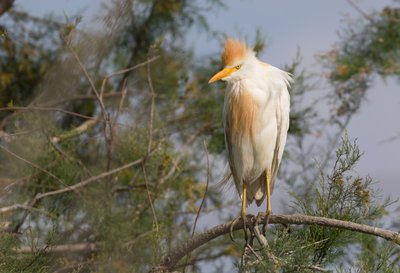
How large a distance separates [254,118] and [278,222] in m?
1.01

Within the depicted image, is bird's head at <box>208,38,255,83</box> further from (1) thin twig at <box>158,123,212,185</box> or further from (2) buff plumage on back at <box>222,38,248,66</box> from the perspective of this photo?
(1) thin twig at <box>158,123,212,185</box>

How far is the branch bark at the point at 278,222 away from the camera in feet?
6.80

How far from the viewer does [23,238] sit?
3.26 m

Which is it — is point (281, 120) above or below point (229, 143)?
above

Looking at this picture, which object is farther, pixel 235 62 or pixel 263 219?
pixel 235 62

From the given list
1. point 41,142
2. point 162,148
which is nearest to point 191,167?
point 162,148

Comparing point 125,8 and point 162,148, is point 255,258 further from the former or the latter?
point 162,148

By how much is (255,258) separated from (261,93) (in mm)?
1215

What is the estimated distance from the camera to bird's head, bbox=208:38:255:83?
11.0 ft

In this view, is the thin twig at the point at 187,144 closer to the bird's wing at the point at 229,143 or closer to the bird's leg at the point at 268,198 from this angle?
the bird's wing at the point at 229,143

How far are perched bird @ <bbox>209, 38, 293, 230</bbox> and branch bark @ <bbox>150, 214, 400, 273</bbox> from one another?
626 millimetres

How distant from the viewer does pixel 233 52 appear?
336 cm

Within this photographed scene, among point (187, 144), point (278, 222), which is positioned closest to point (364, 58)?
point (187, 144)

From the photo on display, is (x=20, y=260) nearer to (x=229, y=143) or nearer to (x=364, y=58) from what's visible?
(x=229, y=143)
